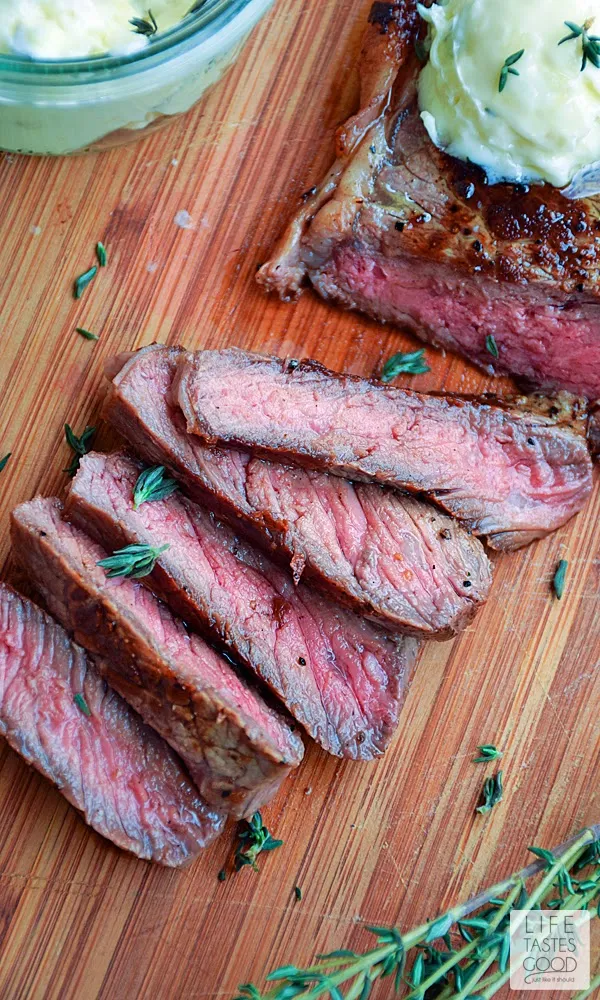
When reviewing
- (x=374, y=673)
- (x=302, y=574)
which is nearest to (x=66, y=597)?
(x=302, y=574)

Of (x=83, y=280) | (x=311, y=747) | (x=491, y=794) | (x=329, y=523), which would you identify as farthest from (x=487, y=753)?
(x=83, y=280)

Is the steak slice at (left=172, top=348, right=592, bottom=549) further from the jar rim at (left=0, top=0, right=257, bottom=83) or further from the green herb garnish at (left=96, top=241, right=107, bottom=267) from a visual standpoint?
the jar rim at (left=0, top=0, right=257, bottom=83)

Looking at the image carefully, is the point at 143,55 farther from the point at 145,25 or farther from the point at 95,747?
the point at 95,747

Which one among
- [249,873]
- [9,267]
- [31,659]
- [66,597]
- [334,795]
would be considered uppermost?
[9,267]

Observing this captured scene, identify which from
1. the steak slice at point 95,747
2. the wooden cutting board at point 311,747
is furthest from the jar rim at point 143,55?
the steak slice at point 95,747

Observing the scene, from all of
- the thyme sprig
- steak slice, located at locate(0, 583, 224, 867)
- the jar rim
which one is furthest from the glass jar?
the thyme sprig

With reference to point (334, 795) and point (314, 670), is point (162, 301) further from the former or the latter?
point (334, 795)
